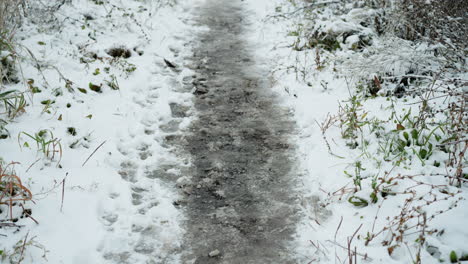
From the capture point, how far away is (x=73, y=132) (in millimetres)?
4430

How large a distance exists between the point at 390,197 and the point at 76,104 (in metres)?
3.86

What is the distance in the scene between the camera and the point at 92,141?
14.6 ft

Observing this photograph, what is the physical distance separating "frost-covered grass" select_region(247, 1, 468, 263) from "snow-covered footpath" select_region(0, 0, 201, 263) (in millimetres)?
1578

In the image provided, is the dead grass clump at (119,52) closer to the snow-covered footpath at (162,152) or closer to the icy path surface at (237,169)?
A: the snow-covered footpath at (162,152)

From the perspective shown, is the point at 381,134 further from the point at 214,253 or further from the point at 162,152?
the point at 162,152

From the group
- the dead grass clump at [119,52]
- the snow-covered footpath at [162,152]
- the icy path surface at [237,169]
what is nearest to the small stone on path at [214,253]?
the icy path surface at [237,169]

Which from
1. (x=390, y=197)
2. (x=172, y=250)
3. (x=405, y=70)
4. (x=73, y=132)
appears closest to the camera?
(x=172, y=250)

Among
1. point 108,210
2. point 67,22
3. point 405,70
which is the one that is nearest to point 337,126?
point 405,70

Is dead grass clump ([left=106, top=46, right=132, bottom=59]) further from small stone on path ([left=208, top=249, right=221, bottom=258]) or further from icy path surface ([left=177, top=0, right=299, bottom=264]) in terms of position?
small stone on path ([left=208, top=249, right=221, bottom=258])

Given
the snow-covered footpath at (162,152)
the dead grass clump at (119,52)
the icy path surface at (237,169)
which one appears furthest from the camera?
the dead grass clump at (119,52)

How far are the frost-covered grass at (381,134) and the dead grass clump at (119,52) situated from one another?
2514mm

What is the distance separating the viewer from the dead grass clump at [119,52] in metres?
6.52

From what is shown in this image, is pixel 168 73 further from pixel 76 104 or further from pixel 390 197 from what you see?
pixel 390 197

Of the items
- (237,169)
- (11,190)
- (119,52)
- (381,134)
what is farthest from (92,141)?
(381,134)
